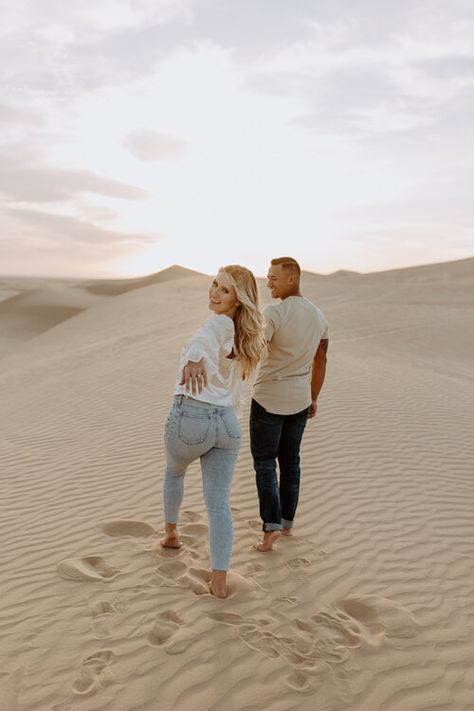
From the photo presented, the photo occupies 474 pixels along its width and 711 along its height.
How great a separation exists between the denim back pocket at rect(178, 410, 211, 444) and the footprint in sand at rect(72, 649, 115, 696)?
1276mm

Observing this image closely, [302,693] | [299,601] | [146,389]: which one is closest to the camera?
[302,693]

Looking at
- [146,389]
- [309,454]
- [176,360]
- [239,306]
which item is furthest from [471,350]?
[239,306]

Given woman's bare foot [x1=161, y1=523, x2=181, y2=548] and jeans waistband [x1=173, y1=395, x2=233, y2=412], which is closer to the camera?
jeans waistband [x1=173, y1=395, x2=233, y2=412]

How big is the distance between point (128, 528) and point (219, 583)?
1.62 m

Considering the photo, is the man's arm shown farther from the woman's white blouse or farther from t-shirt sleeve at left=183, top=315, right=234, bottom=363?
t-shirt sleeve at left=183, top=315, right=234, bottom=363

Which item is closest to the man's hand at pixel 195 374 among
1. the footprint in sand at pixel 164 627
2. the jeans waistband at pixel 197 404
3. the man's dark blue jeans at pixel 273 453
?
the jeans waistband at pixel 197 404

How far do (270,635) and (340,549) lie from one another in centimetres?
157

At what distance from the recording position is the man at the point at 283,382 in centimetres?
433

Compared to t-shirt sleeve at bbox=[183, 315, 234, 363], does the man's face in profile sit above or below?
above

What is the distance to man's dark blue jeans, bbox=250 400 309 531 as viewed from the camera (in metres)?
4.50

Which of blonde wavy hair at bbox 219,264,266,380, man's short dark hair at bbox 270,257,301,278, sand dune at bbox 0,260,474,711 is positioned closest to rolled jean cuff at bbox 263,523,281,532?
sand dune at bbox 0,260,474,711

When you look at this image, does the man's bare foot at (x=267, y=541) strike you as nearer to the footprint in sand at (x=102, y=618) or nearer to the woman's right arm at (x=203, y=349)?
the footprint in sand at (x=102, y=618)

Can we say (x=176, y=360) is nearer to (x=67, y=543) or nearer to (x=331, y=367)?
(x=331, y=367)

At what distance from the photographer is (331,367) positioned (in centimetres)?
1235
